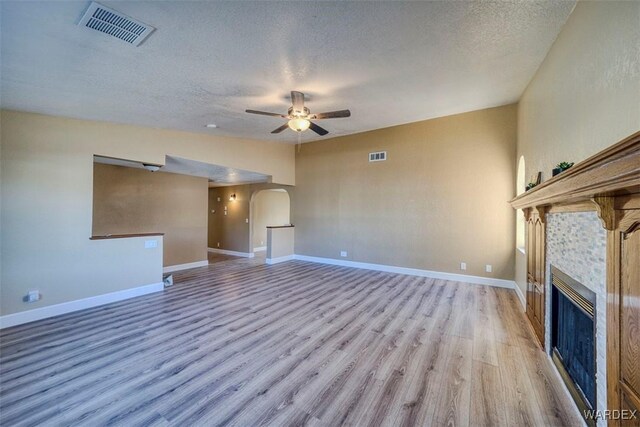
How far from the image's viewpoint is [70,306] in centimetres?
362

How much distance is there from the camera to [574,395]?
6.16 feet

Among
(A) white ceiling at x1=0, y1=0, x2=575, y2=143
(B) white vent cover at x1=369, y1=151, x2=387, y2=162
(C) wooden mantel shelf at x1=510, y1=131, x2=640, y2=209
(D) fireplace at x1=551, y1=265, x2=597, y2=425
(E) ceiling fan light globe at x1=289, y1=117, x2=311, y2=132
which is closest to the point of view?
(C) wooden mantel shelf at x1=510, y1=131, x2=640, y2=209

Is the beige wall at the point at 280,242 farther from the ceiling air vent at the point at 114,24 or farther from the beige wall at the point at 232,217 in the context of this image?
the ceiling air vent at the point at 114,24

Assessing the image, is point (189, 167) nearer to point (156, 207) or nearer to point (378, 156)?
point (156, 207)

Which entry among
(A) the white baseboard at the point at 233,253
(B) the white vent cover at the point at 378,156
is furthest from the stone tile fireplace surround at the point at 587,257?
(A) the white baseboard at the point at 233,253

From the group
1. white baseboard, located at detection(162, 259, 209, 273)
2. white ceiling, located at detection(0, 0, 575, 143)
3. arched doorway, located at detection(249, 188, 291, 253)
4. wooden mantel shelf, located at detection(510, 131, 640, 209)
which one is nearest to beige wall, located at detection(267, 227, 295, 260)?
arched doorway, located at detection(249, 188, 291, 253)

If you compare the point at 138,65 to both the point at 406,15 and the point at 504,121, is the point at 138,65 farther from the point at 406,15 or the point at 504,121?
the point at 504,121

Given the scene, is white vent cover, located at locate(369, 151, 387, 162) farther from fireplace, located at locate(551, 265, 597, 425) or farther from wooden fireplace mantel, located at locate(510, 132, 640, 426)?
wooden fireplace mantel, located at locate(510, 132, 640, 426)

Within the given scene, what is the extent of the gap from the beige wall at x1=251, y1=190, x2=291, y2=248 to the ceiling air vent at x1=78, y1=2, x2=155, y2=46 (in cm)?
628

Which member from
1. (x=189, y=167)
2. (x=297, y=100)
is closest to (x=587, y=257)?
(x=297, y=100)

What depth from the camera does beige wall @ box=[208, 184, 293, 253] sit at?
27.4 feet

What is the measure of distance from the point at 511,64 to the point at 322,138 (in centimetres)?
443

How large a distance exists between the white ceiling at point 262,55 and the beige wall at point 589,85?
321 millimetres

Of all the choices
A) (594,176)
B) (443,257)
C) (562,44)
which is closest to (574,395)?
(594,176)
